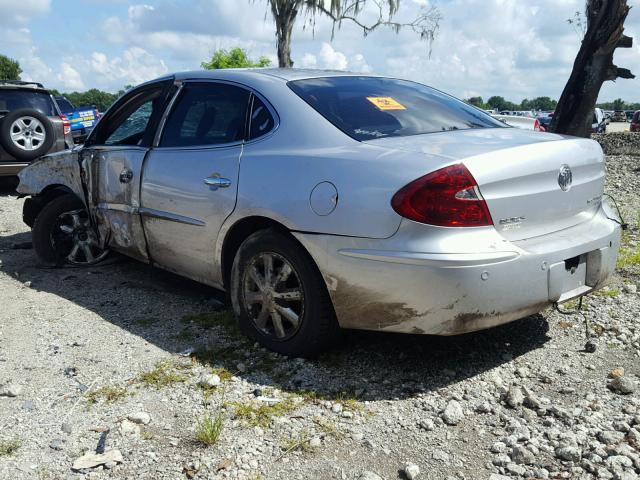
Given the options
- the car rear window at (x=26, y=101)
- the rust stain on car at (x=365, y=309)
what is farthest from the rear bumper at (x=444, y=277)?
the car rear window at (x=26, y=101)

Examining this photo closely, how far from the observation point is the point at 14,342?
13.0 ft

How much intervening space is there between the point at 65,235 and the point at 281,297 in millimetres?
2866

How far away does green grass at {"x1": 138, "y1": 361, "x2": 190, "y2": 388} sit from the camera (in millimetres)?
3402

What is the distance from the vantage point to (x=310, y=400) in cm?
322

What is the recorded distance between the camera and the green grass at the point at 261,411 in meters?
3.01

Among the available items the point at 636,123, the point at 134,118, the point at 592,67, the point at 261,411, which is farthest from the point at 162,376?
the point at 636,123

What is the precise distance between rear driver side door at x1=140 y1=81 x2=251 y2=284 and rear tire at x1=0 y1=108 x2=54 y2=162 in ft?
18.1

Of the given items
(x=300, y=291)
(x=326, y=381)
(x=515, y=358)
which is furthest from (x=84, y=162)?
(x=515, y=358)

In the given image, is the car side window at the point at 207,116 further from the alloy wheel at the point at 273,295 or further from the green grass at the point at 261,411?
the green grass at the point at 261,411

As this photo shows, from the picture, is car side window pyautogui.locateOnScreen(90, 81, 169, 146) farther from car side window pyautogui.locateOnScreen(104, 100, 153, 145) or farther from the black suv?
the black suv

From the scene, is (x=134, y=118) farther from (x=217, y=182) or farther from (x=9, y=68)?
(x=9, y=68)

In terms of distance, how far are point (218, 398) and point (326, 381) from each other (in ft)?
1.83

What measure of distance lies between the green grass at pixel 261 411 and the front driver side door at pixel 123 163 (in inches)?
73.5

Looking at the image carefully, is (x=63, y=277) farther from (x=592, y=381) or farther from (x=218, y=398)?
(x=592, y=381)
